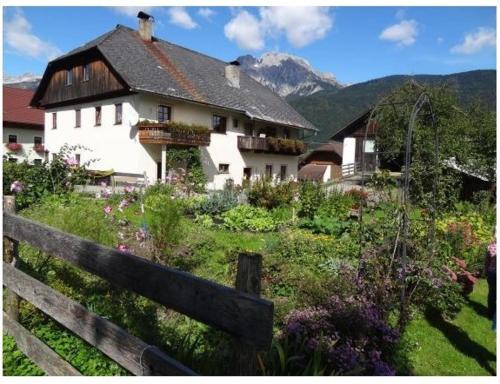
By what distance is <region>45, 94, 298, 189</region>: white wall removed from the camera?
22062mm

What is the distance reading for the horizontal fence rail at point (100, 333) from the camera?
201cm

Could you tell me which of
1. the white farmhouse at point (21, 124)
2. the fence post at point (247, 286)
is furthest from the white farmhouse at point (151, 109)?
the fence post at point (247, 286)

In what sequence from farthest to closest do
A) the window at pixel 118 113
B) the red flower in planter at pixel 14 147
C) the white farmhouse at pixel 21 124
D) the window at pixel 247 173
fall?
the white farmhouse at pixel 21 124, the red flower in planter at pixel 14 147, the window at pixel 247 173, the window at pixel 118 113

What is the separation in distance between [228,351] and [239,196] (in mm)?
10036

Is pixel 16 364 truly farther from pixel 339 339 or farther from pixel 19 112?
pixel 19 112

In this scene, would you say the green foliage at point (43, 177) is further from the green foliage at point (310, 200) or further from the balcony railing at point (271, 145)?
the balcony railing at point (271, 145)

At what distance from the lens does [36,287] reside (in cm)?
296

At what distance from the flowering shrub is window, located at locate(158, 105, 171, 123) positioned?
20.5 meters

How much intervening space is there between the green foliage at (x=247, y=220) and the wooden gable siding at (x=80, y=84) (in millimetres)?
13852

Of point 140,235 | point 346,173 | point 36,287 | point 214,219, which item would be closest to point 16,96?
point 346,173

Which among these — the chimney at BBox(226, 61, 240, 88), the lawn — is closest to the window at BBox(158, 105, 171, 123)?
the chimney at BBox(226, 61, 240, 88)

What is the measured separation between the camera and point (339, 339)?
3.54 m

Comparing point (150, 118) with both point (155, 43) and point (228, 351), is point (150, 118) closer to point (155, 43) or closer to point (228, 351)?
point (155, 43)

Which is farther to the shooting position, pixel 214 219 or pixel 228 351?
pixel 214 219
